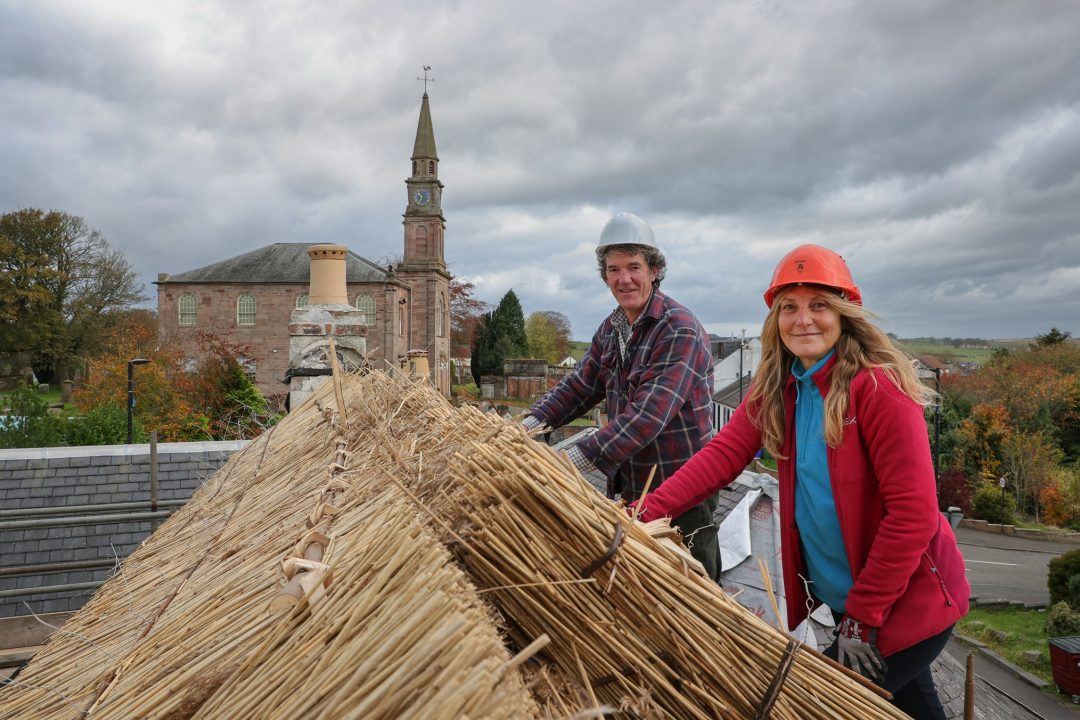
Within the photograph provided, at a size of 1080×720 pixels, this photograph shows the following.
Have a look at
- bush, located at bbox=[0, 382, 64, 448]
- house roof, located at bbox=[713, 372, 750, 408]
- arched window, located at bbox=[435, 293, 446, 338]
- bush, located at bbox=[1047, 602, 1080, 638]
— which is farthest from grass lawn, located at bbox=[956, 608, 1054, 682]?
arched window, located at bbox=[435, 293, 446, 338]

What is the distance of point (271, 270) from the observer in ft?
119

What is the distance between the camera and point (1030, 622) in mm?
19766

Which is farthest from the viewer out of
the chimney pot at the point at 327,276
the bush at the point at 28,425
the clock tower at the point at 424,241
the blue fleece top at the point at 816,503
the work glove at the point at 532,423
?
the clock tower at the point at 424,241

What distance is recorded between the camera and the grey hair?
289 cm

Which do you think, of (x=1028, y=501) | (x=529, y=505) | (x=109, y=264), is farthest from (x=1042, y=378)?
(x=109, y=264)

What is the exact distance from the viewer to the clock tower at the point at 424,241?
37.6 meters

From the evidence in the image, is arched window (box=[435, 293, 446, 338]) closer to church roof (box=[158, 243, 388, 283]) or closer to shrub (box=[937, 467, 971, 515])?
church roof (box=[158, 243, 388, 283])

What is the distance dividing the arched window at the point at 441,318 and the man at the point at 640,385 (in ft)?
116

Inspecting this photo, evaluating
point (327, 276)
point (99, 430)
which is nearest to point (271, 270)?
point (99, 430)

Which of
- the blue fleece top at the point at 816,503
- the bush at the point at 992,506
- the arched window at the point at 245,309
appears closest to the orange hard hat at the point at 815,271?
the blue fleece top at the point at 816,503

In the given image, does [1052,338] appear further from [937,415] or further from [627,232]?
[627,232]

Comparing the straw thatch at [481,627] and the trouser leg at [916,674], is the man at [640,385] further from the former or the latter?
the straw thatch at [481,627]

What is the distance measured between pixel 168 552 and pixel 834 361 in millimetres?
2987

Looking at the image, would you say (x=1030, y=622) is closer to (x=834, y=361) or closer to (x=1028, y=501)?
(x=1028, y=501)
